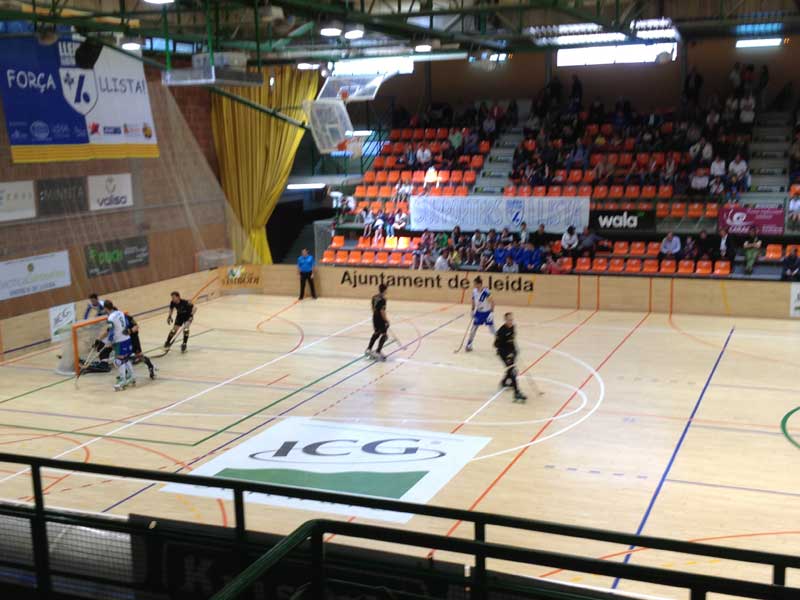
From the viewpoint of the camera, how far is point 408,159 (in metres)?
30.6

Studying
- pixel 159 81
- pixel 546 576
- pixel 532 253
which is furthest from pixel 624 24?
pixel 546 576

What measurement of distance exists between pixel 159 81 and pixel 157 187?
9.98ft

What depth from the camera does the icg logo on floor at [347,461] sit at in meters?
11.5

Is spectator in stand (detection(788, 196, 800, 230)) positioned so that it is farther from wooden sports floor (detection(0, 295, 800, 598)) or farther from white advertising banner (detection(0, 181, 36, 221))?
white advertising banner (detection(0, 181, 36, 221))

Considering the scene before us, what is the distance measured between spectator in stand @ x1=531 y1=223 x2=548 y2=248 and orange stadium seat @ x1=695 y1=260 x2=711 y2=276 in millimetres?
4275

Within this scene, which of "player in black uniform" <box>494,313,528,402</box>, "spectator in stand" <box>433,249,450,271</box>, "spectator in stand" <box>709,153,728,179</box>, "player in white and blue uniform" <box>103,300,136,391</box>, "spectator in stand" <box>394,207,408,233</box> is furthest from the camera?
"spectator in stand" <box>394,207,408,233</box>

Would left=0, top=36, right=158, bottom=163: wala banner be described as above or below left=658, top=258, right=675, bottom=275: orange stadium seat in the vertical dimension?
above

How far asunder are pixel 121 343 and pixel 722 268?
15807mm

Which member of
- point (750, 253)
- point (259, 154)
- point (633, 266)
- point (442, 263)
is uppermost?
point (259, 154)

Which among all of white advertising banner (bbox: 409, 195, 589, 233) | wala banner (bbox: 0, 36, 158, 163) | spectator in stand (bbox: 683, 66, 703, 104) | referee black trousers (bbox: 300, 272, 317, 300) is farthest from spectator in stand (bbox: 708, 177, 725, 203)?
wala banner (bbox: 0, 36, 158, 163)

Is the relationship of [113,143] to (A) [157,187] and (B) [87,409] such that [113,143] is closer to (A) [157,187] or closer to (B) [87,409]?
(A) [157,187]

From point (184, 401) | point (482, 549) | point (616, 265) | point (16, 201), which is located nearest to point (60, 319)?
point (16, 201)

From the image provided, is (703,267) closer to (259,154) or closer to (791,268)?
(791,268)

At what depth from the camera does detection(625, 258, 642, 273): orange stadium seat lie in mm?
25038
